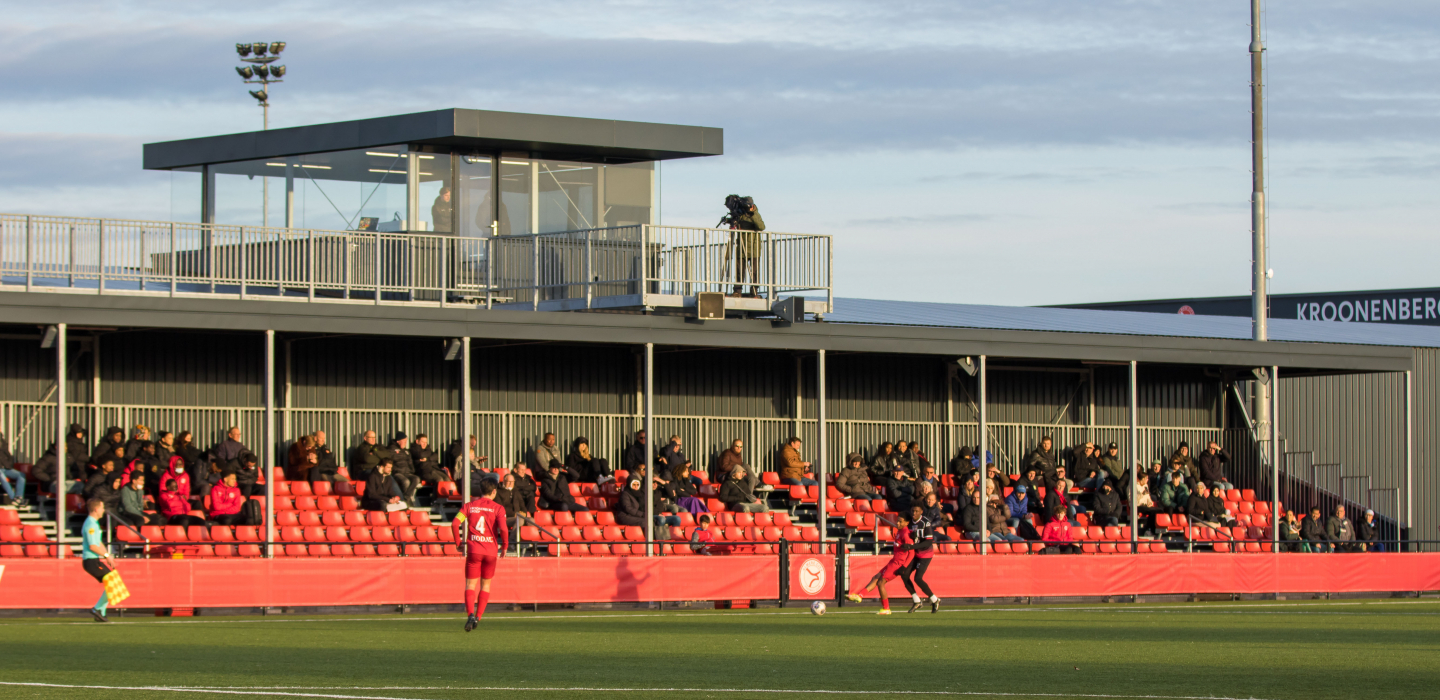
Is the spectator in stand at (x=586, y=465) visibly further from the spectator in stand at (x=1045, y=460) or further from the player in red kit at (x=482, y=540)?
the player in red kit at (x=482, y=540)

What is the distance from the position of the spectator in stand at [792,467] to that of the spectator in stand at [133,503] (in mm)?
10299

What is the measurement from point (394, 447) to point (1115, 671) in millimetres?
14738

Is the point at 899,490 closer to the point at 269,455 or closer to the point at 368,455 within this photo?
the point at 368,455

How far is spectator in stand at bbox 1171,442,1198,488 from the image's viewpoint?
109 feet

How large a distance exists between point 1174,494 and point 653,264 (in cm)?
1122

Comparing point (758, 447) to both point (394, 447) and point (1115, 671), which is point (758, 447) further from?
point (1115, 671)

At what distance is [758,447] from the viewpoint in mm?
31062

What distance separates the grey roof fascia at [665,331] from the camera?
74.8 ft

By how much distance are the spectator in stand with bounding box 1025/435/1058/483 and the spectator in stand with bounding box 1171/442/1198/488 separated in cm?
246

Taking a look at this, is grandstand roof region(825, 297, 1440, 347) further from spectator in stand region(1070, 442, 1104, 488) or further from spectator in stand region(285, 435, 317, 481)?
spectator in stand region(285, 435, 317, 481)

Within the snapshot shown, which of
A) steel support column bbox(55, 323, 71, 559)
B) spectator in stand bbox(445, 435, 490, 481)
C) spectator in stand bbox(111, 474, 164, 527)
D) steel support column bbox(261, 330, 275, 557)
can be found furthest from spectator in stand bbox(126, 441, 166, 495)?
spectator in stand bbox(445, 435, 490, 481)

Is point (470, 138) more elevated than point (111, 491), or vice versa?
point (470, 138)

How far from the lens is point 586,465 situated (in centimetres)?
2814

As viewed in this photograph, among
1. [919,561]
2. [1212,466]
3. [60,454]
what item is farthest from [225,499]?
[1212,466]
